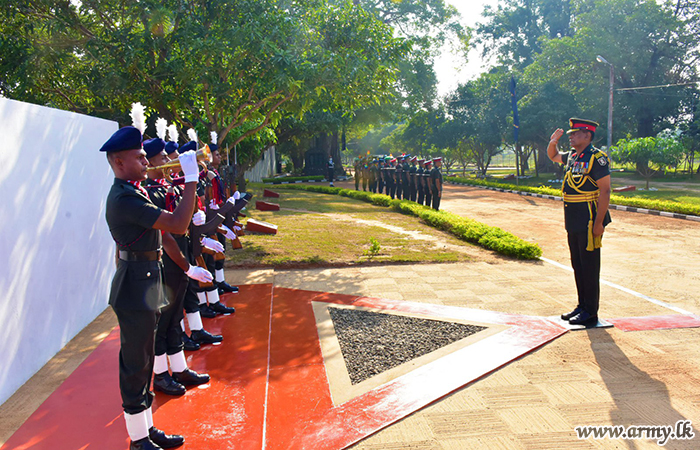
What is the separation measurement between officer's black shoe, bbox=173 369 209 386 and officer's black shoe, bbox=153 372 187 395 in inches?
2.8

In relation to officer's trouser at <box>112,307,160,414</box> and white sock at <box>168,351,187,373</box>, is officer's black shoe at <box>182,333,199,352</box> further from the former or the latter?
officer's trouser at <box>112,307,160,414</box>

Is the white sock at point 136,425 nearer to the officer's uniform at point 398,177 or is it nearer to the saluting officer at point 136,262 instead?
the saluting officer at point 136,262

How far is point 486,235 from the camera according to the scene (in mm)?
9867

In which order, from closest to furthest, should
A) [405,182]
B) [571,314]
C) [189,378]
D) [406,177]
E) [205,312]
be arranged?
[189,378], [571,314], [205,312], [406,177], [405,182]

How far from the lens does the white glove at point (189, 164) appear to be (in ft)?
9.14

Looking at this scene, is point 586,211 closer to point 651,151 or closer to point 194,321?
point 194,321

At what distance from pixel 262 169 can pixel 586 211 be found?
38143 millimetres

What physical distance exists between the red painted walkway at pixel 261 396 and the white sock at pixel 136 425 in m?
0.23

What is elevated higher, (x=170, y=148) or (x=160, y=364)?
(x=170, y=148)

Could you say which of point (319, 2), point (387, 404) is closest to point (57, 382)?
point (387, 404)

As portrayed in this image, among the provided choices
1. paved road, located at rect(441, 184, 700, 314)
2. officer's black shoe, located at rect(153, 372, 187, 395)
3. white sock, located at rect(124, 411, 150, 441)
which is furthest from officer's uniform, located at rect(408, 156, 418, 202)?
white sock, located at rect(124, 411, 150, 441)

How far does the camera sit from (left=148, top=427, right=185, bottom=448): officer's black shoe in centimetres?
305

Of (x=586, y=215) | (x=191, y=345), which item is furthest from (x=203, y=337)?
(x=586, y=215)

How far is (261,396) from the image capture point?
370 centimetres
